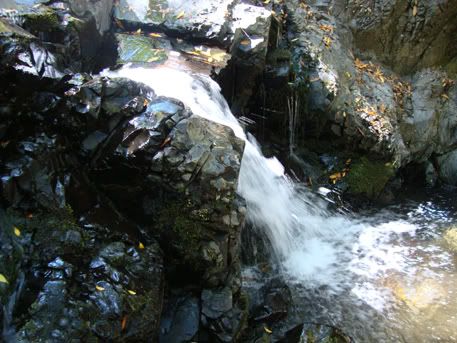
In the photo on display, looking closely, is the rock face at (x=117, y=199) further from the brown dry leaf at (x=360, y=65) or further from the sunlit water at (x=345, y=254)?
the brown dry leaf at (x=360, y=65)

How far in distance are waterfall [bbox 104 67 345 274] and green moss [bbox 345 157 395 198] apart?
1327 mm

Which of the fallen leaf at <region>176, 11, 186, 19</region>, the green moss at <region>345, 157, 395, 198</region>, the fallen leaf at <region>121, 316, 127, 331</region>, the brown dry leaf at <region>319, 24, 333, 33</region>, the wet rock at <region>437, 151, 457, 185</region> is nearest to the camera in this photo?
the fallen leaf at <region>121, 316, 127, 331</region>

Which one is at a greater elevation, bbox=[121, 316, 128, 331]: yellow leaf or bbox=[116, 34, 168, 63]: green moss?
bbox=[116, 34, 168, 63]: green moss

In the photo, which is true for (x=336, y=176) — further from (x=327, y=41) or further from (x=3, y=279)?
(x=3, y=279)

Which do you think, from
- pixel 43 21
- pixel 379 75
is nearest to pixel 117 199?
pixel 43 21

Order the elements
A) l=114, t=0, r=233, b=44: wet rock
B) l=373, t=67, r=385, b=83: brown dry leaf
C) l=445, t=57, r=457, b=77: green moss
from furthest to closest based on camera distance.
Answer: l=445, t=57, r=457, b=77: green moss
l=373, t=67, r=385, b=83: brown dry leaf
l=114, t=0, r=233, b=44: wet rock

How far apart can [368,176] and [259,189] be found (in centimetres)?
292

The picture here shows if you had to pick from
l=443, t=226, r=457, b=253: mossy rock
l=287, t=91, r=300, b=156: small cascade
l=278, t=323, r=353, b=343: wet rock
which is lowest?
l=278, t=323, r=353, b=343: wet rock

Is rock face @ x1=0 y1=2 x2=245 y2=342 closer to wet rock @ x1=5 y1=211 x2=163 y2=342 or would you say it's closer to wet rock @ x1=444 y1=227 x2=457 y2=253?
wet rock @ x1=5 y1=211 x2=163 y2=342

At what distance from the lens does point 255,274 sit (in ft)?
16.8

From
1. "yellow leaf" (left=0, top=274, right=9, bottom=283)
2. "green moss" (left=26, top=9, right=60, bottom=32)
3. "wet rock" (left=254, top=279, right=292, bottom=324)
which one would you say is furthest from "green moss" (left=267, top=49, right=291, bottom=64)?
"yellow leaf" (left=0, top=274, right=9, bottom=283)

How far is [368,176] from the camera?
7.64 meters

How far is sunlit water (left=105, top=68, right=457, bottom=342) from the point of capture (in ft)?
15.6

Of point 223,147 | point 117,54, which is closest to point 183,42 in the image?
point 117,54
